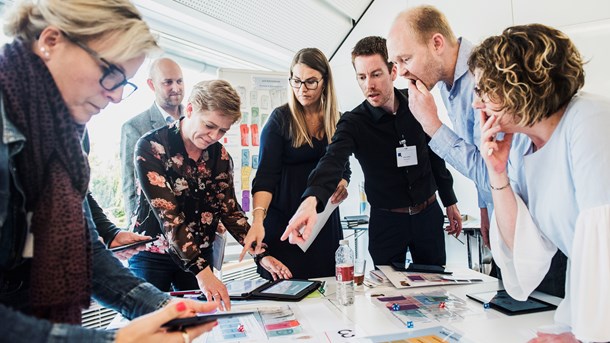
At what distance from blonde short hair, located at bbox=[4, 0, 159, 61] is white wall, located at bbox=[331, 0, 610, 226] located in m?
2.51

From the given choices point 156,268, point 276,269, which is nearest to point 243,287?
point 276,269

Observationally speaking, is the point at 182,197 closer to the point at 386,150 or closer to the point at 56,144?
the point at 56,144

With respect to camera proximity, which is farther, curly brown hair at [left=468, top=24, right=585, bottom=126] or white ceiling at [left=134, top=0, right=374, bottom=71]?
white ceiling at [left=134, top=0, right=374, bottom=71]

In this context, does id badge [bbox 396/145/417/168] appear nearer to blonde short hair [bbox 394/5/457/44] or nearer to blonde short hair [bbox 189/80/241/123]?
blonde short hair [bbox 394/5/457/44]

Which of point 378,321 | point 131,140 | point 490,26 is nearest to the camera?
point 378,321

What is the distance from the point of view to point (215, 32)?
330 centimetres

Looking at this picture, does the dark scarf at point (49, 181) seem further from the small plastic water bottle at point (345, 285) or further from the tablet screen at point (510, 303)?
the tablet screen at point (510, 303)

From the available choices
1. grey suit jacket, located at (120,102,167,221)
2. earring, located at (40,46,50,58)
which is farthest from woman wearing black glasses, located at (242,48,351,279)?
earring, located at (40,46,50,58)

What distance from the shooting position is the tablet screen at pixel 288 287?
1.46m

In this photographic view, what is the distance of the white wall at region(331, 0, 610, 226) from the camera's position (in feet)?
10.1

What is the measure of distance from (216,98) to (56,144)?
2.90ft

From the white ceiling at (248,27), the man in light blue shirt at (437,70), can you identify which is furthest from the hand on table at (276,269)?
the white ceiling at (248,27)

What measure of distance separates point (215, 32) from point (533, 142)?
273 centimetres

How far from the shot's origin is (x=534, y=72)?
0.97 metres
